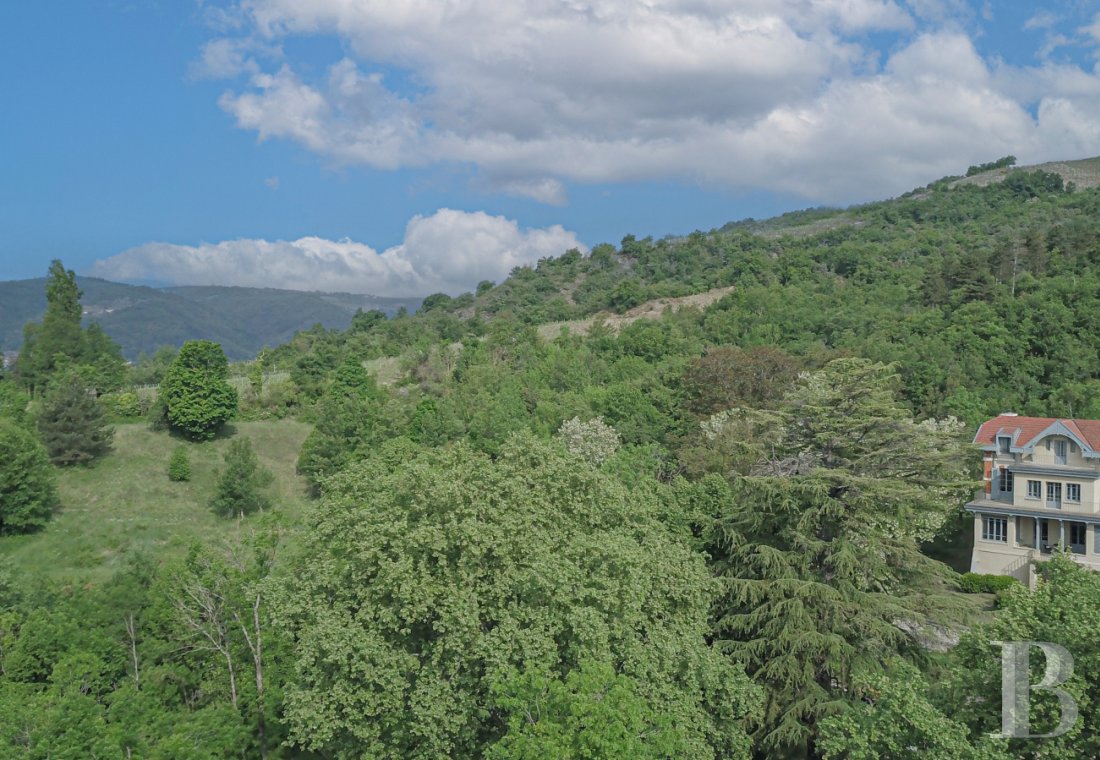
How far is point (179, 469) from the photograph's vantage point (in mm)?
42938

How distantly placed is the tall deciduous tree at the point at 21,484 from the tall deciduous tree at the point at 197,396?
32.2ft

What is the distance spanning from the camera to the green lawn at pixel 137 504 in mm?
34594

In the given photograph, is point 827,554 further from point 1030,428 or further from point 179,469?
point 179,469

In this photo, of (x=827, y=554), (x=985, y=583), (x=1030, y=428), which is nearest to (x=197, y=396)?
(x=827, y=554)

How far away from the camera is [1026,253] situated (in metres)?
54.8

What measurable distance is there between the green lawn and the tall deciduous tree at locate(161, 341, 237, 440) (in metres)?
1.16

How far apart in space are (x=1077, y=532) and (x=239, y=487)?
3817 centimetres

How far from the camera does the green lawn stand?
1362 inches

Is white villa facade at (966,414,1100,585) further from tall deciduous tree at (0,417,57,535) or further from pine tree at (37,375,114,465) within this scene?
pine tree at (37,375,114,465)

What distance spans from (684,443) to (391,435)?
1771cm

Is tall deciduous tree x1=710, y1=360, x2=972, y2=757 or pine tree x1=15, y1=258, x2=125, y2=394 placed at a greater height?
pine tree x1=15, y1=258, x2=125, y2=394

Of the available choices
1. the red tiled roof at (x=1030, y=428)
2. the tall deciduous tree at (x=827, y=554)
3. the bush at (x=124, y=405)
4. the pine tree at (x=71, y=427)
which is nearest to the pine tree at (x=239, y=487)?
the pine tree at (x=71, y=427)

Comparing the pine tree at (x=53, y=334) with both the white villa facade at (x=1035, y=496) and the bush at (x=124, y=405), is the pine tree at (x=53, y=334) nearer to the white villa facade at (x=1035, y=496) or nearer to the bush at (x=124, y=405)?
the bush at (x=124, y=405)

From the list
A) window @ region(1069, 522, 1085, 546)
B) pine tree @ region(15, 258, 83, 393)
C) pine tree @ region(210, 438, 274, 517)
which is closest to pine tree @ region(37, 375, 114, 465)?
pine tree @ region(210, 438, 274, 517)
